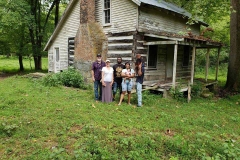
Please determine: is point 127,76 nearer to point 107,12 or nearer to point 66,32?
point 107,12

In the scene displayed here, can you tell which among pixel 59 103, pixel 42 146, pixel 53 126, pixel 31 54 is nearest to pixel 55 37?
pixel 31 54

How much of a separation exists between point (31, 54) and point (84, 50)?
1162 cm

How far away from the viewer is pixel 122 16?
11.3 metres

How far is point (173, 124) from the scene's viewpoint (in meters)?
6.45

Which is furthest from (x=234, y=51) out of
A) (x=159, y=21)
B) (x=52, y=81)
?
(x=52, y=81)

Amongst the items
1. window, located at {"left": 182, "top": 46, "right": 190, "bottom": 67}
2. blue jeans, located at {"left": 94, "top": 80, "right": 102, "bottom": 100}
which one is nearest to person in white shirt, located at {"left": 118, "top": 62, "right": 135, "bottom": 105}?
blue jeans, located at {"left": 94, "top": 80, "right": 102, "bottom": 100}

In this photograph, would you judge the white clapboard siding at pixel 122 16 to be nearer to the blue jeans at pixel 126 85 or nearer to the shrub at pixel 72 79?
the shrub at pixel 72 79

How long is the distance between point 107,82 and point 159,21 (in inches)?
A: 231

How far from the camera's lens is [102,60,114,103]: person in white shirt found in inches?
316

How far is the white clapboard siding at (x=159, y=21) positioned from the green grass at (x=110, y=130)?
15.2 ft

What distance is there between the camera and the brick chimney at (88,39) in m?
11.9

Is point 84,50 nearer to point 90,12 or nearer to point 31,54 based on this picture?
point 90,12

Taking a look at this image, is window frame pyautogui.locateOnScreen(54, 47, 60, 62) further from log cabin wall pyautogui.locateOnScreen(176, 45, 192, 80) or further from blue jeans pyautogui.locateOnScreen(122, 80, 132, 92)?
blue jeans pyautogui.locateOnScreen(122, 80, 132, 92)

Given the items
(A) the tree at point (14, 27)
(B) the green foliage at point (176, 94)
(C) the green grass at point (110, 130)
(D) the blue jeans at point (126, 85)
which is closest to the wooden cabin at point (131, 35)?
(B) the green foliage at point (176, 94)
